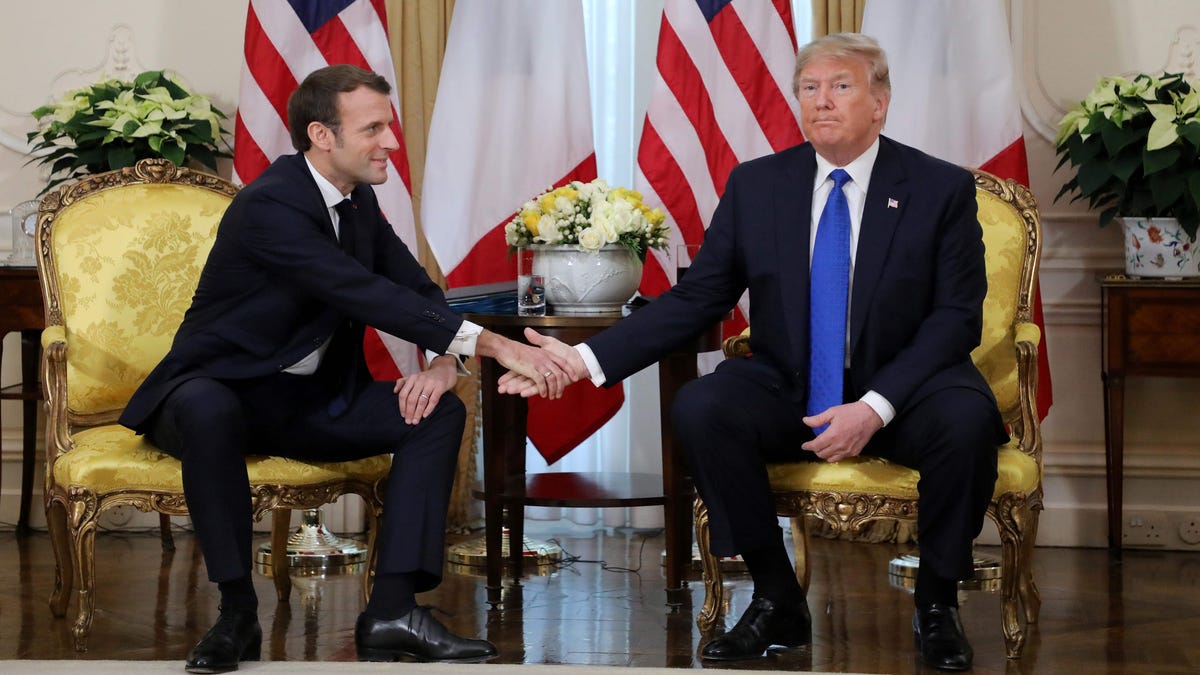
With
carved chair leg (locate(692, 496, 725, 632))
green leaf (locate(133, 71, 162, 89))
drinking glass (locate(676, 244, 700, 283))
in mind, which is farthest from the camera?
green leaf (locate(133, 71, 162, 89))

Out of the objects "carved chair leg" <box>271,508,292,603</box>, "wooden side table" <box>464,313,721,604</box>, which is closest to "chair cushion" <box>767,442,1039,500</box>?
"wooden side table" <box>464,313,721,604</box>

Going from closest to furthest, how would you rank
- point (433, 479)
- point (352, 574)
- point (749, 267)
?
1. point (433, 479)
2. point (749, 267)
3. point (352, 574)

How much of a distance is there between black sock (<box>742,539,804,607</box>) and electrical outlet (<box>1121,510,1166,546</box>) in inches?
75.7

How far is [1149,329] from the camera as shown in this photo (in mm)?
4242

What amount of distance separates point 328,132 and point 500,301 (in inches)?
32.2

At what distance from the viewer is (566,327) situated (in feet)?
12.0

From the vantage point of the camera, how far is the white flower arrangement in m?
3.66

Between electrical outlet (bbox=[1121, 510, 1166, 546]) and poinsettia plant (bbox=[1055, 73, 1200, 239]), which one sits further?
electrical outlet (bbox=[1121, 510, 1166, 546])

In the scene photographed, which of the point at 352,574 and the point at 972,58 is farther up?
the point at 972,58

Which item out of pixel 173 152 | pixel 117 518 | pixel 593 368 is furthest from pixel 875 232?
pixel 117 518

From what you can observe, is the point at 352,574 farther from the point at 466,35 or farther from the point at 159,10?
the point at 159,10

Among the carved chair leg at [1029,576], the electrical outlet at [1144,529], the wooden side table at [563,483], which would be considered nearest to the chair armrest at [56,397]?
the wooden side table at [563,483]

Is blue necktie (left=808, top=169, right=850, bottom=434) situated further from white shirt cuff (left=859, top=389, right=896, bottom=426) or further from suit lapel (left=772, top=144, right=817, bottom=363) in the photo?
white shirt cuff (left=859, top=389, right=896, bottom=426)

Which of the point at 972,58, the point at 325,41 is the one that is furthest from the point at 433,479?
the point at 972,58
